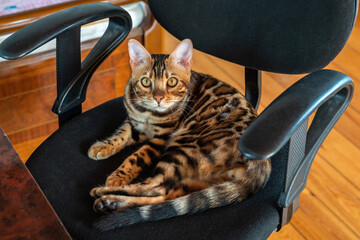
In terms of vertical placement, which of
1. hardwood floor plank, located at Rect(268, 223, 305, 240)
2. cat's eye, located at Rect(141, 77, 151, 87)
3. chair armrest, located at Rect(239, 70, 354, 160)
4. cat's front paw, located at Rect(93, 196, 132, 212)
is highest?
chair armrest, located at Rect(239, 70, 354, 160)

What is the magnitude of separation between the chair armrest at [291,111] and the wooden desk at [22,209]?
33cm

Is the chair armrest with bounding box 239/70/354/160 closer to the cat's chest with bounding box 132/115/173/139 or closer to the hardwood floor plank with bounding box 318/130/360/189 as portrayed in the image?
the cat's chest with bounding box 132/115/173/139

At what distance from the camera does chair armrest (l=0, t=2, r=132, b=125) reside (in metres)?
0.98

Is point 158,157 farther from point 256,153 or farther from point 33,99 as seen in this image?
point 33,99

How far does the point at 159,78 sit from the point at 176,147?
0.25 meters

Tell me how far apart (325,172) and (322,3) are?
3.68ft

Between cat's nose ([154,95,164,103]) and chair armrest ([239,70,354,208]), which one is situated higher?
chair armrest ([239,70,354,208])

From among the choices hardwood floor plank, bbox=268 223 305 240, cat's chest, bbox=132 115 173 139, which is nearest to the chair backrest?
cat's chest, bbox=132 115 173 139

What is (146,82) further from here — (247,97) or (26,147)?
(26,147)

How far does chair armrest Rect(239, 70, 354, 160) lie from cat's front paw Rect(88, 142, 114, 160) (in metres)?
0.50

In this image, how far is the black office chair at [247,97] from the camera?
0.89 m

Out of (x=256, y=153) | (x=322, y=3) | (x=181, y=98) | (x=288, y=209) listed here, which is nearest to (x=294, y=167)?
(x=288, y=209)

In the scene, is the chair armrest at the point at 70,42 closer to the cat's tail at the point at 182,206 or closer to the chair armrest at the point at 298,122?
the cat's tail at the point at 182,206

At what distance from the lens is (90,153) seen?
1.17 metres
